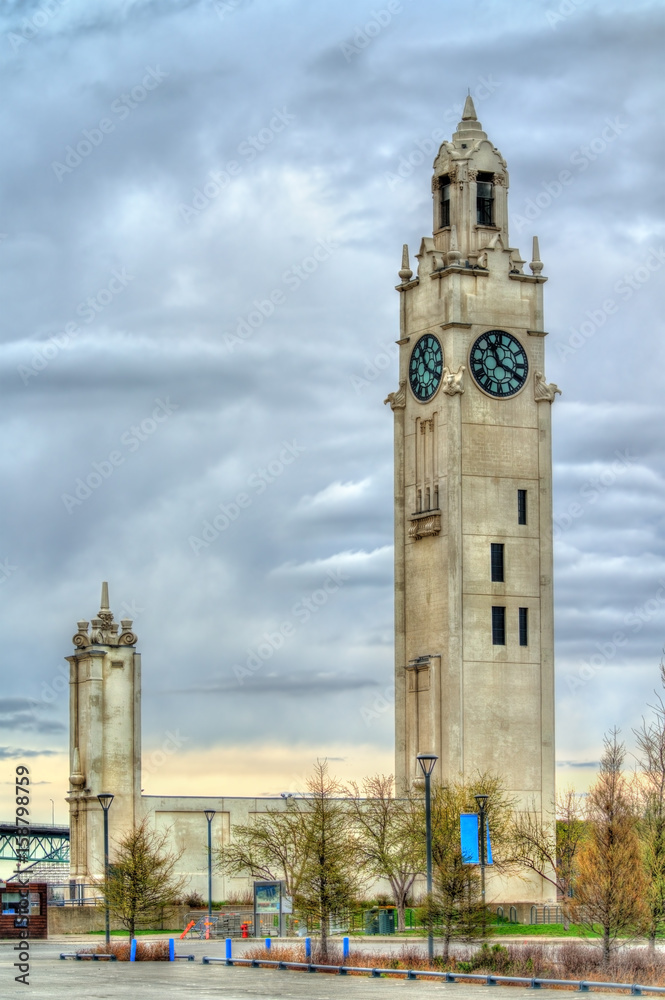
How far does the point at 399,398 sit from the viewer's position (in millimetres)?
105000

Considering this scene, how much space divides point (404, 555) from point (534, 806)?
16.1 m

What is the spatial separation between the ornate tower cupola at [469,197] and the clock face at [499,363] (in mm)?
4694

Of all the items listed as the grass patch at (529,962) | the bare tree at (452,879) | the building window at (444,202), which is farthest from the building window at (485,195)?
the grass patch at (529,962)

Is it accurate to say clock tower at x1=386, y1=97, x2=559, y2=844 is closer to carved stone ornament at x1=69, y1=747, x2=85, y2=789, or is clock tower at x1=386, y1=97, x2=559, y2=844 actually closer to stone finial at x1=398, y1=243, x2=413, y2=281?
stone finial at x1=398, y1=243, x2=413, y2=281

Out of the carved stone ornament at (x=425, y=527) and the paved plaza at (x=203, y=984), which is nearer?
the paved plaza at (x=203, y=984)

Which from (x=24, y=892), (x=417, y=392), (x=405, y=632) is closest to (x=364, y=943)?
(x=24, y=892)

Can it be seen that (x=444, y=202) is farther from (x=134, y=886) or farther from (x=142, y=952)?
(x=142, y=952)

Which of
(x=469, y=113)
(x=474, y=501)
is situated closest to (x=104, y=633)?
(x=474, y=501)

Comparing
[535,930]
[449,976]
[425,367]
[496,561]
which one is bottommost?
[535,930]

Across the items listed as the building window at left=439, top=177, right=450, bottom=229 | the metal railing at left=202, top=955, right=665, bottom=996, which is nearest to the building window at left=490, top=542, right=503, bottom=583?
the building window at left=439, top=177, right=450, bottom=229

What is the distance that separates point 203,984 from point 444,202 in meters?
66.7

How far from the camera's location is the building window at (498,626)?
99375 millimetres

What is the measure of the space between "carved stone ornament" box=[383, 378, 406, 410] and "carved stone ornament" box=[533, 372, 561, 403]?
7.85m

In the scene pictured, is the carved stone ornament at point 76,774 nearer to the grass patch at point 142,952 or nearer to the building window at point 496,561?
the building window at point 496,561
